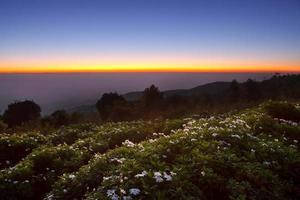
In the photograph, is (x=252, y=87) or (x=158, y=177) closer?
(x=158, y=177)

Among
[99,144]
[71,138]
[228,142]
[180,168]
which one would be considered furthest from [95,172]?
[71,138]

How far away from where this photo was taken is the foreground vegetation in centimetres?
862

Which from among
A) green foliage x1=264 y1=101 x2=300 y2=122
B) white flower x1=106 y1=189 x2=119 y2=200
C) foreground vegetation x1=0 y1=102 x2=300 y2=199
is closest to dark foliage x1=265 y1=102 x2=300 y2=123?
green foliage x1=264 y1=101 x2=300 y2=122

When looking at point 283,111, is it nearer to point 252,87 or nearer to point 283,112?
point 283,112

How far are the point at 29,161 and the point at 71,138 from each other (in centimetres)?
646

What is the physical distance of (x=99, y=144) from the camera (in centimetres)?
1588

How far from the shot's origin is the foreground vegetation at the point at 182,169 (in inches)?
339

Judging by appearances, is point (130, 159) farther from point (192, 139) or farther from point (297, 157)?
point (297, 157)

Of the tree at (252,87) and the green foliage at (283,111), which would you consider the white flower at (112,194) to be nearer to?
the green foliage at (283,111)

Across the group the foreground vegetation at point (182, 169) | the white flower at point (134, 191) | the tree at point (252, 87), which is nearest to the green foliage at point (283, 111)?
the foreground vegetation at point (182, 169)

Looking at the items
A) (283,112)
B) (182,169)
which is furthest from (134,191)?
(283,112)

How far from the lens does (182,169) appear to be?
9344 millimetres

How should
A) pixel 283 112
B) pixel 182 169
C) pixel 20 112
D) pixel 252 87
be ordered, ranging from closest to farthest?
pixel 182 169 → pixel 283 112 → pixel 20 112 → pixel 252 87

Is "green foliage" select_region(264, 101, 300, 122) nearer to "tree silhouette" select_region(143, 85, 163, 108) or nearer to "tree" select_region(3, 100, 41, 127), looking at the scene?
"tree silhouette" select_region(143, 85, 163, 108)
